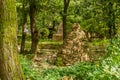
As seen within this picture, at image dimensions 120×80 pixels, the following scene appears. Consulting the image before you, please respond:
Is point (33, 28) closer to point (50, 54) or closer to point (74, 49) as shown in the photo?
point (74, 49)

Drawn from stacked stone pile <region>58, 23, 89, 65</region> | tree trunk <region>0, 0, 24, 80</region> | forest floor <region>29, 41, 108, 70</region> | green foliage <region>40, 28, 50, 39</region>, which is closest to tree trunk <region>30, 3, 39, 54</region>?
forest floor <region>29, 41, 108, 70</region>

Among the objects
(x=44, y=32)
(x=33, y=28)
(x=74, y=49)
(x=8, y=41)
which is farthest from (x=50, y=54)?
(x=8, y=41)

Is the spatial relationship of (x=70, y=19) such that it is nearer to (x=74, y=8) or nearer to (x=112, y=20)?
(x=74, y=8)

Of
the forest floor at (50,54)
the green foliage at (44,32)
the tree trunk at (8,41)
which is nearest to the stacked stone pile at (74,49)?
the forest floor at (50,54)

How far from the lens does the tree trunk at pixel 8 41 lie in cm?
721

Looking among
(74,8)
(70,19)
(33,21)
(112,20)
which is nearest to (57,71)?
(33,21)

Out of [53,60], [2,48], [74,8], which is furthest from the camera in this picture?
[74,8]

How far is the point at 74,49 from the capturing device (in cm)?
1697

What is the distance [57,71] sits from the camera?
12789 mm

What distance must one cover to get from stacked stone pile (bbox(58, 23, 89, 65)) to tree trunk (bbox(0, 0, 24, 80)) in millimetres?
9475

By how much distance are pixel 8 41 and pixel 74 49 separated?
32.6 ft

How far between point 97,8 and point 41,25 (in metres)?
13.7

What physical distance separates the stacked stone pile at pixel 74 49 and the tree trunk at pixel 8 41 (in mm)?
9475

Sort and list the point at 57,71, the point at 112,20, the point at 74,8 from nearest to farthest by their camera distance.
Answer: the point at 57,71 → the point at 112,20 → the point at 74,8
